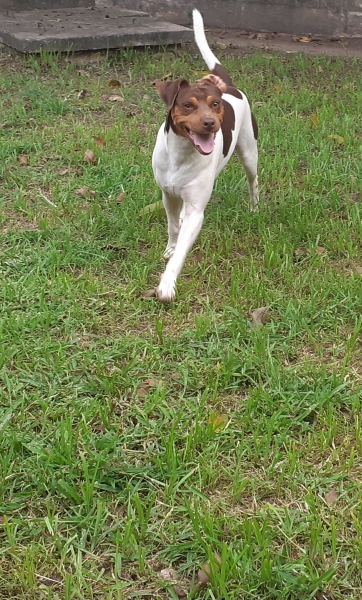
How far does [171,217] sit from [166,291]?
2.21 ft

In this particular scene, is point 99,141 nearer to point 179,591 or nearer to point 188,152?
point 188,152

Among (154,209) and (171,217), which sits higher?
(171,217)

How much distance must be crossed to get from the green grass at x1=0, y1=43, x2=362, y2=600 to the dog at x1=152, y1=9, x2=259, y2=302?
242mm

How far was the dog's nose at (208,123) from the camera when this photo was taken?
10.6 feet

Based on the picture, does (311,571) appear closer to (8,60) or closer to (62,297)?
(62,297)

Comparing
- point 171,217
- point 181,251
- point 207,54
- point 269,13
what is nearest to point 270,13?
point 269,13

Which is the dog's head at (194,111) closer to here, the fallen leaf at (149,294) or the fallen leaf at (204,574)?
the fallen leaf at (149,294)

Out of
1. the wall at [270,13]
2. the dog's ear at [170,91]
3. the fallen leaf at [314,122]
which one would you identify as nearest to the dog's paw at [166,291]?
the dog's ear at [170,91]

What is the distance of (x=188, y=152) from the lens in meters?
3.50

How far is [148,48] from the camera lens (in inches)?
316

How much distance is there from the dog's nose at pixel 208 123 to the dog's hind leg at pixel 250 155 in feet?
4.02

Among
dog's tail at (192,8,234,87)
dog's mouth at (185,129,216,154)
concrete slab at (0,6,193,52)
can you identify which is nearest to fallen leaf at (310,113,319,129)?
dog's tail at (192,8,234,87)

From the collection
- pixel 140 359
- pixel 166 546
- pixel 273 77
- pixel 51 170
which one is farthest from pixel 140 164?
pixel 166 546

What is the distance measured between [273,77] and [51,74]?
2.25 m
